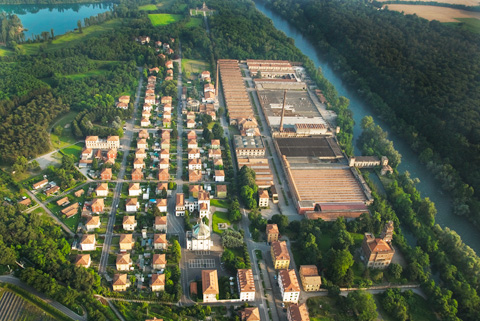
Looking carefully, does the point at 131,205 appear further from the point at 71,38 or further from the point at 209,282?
the point at 71,38

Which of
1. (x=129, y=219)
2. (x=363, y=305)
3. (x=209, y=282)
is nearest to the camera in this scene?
(x=363, y=305)

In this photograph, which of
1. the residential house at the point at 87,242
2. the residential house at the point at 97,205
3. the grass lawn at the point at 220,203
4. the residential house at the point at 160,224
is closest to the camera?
the residential house at the point at 87,242

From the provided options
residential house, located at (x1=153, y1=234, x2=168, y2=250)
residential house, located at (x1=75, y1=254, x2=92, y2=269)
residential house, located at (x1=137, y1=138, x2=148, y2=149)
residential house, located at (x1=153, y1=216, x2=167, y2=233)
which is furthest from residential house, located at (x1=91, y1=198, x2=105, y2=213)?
residential house, located at (x1=137, y1=138, x2=148, y2=149)

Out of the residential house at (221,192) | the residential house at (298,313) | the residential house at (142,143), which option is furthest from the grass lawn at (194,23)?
the residential house at (298,313)

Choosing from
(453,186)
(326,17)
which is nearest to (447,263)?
(453,186)

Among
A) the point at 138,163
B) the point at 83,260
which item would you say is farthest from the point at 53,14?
the point at 83,260

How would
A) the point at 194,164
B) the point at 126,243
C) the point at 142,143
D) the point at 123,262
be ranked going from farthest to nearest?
1. the point at 142,143
2. the point at 194,164
3. the point at 126,243
4. the point at 123,262

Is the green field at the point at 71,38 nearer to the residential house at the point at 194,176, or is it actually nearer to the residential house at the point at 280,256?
the residential house at the point at 194,176
